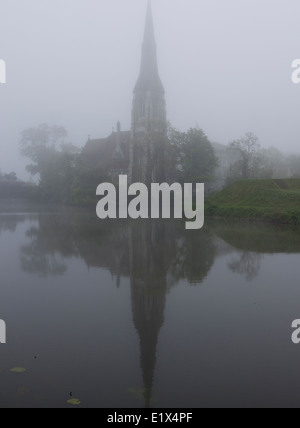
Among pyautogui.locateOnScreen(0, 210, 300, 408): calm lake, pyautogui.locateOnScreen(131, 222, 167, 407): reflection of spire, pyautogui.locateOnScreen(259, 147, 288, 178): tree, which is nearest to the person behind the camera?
pyautogui.locateOnScreen(0, 210, 300, 408): calm lake

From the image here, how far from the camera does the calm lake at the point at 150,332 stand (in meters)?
5.12

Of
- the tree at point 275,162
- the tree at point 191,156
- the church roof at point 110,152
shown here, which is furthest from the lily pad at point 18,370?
the tree at point 275,162

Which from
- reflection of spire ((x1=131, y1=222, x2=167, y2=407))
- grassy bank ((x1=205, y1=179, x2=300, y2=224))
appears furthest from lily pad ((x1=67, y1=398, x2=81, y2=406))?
grassy bank ((x1=205, y1=179, x2=300, y2=224))

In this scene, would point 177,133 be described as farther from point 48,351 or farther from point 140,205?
point 48,351

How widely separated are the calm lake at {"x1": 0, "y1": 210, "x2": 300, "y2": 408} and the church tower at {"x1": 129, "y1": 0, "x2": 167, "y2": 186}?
60833 millimetres

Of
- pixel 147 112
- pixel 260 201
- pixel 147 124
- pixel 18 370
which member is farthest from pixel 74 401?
pixel 147 112

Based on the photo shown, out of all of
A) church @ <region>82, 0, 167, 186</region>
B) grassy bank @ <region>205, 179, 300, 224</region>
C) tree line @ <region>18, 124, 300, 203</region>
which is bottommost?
grassy bank @ <region>205, 179, 300, 224</region>

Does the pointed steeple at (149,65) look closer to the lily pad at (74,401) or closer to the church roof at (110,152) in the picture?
the church roof at (110,152)

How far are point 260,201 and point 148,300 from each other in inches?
1295

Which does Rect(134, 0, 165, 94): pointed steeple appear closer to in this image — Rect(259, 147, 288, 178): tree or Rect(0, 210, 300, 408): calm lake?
A: Rect(259, 147, 288, 178): tree

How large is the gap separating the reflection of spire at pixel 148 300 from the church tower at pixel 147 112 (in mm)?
57939

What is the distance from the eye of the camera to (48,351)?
632cm

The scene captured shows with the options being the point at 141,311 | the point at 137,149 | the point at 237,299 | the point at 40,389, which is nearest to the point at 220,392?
the point at 40,389

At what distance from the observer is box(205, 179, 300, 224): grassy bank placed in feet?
111
